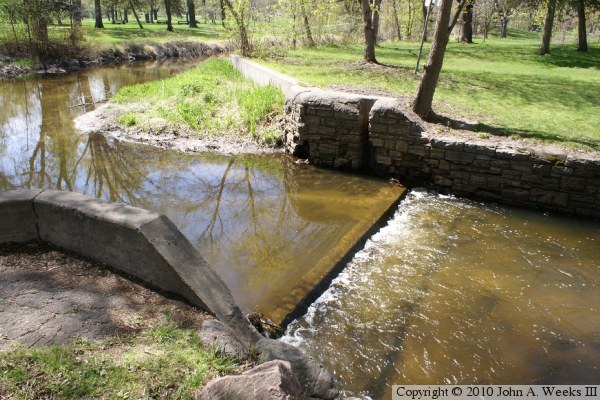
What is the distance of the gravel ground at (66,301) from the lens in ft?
9.32

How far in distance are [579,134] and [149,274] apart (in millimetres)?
7725

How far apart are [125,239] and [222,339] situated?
1.14m

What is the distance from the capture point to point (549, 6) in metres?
16.5

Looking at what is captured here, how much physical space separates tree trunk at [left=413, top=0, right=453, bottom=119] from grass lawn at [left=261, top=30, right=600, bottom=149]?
751 mm

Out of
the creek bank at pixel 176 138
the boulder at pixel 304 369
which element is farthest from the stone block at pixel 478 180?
the boulder at pixel 304 369

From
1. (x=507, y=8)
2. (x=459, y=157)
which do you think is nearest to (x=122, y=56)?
(x=459, y=157)

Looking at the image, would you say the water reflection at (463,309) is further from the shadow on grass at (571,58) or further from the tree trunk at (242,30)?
the tree trunk at (242,30)

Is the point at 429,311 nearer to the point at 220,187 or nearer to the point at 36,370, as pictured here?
the point at 36,370

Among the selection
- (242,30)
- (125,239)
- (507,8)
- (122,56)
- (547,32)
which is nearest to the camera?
(125,239)

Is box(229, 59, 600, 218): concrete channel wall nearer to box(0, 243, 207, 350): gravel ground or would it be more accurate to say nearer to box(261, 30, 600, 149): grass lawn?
box(261, 30, 600, 149): grass lawn

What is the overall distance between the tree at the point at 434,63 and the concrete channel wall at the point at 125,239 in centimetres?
643

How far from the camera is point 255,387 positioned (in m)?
2.37

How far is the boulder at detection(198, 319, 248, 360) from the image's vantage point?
2898 mm

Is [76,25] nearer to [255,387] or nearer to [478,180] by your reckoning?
[478,180]
